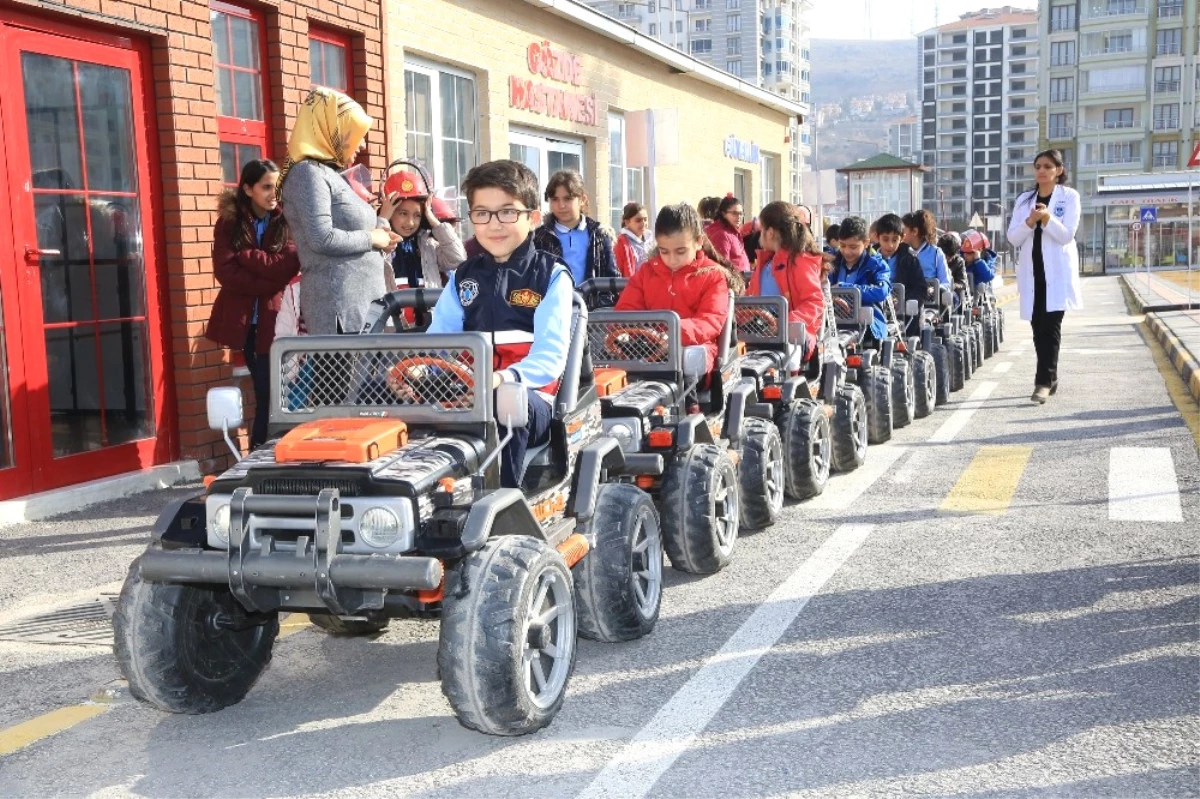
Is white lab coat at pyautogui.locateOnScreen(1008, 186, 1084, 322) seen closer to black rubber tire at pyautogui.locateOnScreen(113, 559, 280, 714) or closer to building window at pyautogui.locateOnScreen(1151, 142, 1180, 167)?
black rubber tire at pyautogui.locateOnScreen(113, 559, 280, 714)

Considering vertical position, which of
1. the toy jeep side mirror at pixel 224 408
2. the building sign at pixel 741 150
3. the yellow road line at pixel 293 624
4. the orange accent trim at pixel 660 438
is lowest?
the yellow road line at pixel 293 624

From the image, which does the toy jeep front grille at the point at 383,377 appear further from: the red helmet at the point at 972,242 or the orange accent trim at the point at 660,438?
the red helmet at the point at 972,242

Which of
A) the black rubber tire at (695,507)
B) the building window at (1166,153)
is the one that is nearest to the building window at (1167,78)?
the building window at (1166,153)

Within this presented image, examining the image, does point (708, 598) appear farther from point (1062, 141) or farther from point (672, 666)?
point (1062, 141)

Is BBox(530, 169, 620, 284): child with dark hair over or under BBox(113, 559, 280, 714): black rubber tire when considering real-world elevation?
over

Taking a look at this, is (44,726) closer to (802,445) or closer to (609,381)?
(609,381)

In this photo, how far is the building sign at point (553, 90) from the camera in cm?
1562

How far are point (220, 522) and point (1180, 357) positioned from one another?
13361 millimetres

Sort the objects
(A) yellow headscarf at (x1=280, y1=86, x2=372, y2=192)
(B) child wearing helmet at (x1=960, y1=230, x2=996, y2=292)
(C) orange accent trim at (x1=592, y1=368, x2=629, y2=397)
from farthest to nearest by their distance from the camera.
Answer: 1. (B) child wearing helmet at (x1=960, y1=230, x2=996, y2=292)
2. (A) yellow headscarf at (x1=280, y1=86, x2=372, y2=192)
3. (C) orange accent trim at (x1=592, y1=368, x2=629, y2=397)

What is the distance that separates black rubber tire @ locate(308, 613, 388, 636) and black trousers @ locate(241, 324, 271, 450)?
2085 mm

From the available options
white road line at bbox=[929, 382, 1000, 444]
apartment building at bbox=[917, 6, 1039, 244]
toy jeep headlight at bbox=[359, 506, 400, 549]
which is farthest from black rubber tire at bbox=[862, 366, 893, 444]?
apartment building at bbox=[917, 6, 1039, 244]

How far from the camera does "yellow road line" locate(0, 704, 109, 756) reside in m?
4.30

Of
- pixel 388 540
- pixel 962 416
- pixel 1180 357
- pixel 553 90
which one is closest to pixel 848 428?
pixel 962 416

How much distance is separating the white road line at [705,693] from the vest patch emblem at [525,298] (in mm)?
1488
